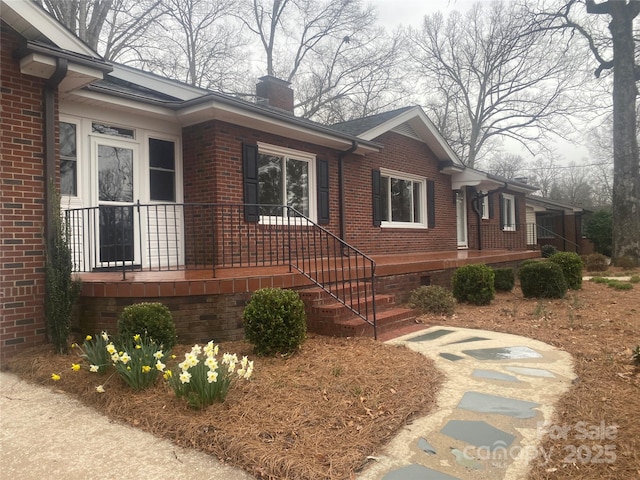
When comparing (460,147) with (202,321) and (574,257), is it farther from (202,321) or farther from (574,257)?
(202,321)

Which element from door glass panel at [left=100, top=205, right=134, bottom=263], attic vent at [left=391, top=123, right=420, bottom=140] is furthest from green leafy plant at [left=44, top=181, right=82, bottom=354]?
attic vent at [left=391, top=123, right=420, bottom=140]

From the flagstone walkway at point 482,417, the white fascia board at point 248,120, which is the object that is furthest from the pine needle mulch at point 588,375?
the white fascia board at point 248,120

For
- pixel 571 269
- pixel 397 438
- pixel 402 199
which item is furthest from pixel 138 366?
pixel 402 199

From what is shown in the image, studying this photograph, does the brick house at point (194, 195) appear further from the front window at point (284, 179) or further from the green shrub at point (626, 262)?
the green shrub at point (626, 262)

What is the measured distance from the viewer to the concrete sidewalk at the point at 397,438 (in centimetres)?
264

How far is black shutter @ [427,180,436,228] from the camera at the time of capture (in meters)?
13.1

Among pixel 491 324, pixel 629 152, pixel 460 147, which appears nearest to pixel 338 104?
pixel 460 147

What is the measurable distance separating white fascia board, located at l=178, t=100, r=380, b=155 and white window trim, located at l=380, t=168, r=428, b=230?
2793 mm

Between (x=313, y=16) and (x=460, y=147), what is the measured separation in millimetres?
13912

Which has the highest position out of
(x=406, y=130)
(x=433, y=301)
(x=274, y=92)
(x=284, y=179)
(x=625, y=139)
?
(x=274, y=92)

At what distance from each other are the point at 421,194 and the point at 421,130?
1791mm

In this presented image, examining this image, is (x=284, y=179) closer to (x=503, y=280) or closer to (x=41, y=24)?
(x=41, y=24)

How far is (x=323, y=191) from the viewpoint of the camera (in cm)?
949

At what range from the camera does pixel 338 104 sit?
2547 cm
